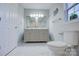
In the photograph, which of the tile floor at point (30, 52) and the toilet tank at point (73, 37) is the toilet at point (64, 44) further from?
the tile floor at point (30, 52)

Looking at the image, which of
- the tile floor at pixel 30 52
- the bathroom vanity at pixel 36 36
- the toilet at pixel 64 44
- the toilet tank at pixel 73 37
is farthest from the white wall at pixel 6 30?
the toilet tank at pixel 73 37

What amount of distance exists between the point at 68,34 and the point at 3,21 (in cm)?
205

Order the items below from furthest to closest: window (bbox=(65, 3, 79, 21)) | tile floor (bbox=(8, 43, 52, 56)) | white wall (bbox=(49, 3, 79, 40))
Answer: tile floor (bbox=(8, 43, 52, 56)) → window (bbox=(65, 3, 79, 21)) → white wall (bbox=(49, 3, 79, 40))

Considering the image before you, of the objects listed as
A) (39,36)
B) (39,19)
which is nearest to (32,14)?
(39,19)

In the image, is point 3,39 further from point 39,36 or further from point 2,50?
point 39,36

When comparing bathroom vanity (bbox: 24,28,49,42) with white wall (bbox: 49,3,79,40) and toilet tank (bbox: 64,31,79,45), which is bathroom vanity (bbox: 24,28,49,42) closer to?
white wall (bbox: 49,3,79,40)

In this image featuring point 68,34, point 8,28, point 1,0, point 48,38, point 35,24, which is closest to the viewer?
point 1,0

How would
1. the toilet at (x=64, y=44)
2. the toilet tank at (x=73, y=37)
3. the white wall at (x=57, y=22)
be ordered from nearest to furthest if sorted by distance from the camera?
the toilet at (x=64, y=44) < the toilet tank at (x=73, y=37) < the white wall at (x=57, y=22)

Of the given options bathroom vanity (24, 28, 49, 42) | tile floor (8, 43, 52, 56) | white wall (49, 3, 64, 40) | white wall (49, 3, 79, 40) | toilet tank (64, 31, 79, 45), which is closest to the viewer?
toilet tank (64, 31, 79, 45)

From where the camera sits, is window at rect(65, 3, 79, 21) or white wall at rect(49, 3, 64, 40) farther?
white wall at rect(49, 3, 64, 40)

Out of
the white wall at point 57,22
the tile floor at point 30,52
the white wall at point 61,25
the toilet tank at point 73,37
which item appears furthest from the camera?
the white wall at point 57,22

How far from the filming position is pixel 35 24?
233 inches

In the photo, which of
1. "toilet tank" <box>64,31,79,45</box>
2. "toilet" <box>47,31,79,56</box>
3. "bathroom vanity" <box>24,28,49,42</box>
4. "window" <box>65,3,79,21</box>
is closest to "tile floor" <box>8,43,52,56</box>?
"toilet" <box>47,31,79,56</box>

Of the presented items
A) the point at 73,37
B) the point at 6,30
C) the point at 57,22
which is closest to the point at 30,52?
the point at 6,30
